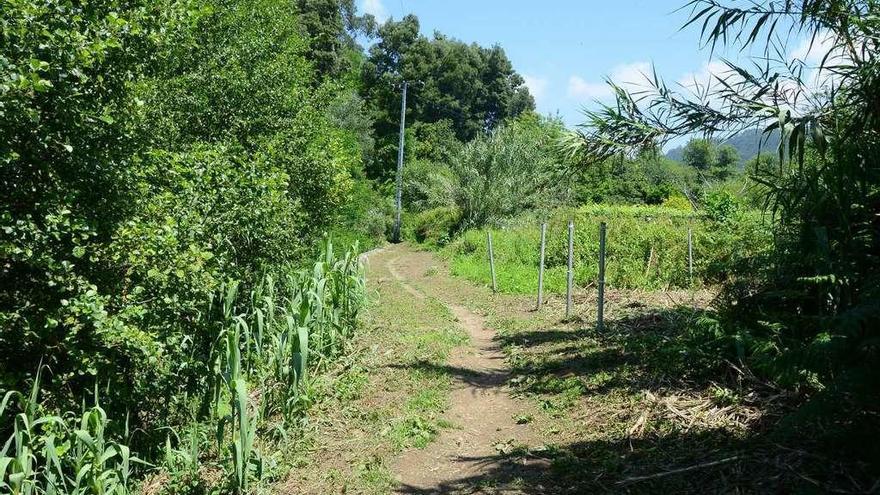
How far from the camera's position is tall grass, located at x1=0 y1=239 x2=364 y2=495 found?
4.33m

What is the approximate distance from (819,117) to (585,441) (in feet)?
11.1

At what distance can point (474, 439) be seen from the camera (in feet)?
18.2

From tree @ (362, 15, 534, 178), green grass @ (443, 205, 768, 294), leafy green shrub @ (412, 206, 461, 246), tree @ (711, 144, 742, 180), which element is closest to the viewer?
green grass @ (443, 205, 768, 294)

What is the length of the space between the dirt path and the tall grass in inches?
50.7

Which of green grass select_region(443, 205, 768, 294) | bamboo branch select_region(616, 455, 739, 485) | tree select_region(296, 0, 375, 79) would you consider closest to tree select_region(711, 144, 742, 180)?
tree select_region(296, 0, 375, 79)

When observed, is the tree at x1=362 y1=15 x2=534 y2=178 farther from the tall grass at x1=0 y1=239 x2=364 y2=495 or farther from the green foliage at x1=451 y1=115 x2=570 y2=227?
the tall grass at x1=0 y1=239 x2=364 y2=495

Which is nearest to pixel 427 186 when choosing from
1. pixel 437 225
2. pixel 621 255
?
pixel 437 225

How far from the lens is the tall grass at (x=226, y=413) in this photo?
433cm

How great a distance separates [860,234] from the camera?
421 centimetres

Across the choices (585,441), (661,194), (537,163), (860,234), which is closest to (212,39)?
(585,441)

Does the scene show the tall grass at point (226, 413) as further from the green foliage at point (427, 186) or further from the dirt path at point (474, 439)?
the green foliage at point (427, 186)

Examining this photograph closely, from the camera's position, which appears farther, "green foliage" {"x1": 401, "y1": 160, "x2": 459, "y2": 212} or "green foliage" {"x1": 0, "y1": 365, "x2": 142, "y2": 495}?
"green foliage" {"x1": 401, "y1": 160, "x2": 459, "y2": 212}

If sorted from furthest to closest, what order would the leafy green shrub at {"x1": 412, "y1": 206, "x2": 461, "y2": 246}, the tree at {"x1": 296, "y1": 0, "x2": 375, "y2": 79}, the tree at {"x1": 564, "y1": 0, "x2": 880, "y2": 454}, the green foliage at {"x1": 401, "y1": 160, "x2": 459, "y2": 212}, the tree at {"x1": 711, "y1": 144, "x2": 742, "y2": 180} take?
the tree at {"x1": 711, "y1": 144, "x2": 742, "y2": 180} < the tree at {"x1": 296, "y1": 0, "x2": 375, "y2": 79} < the green foliage at {"x1": 401, "y1": 160, "x2": 459, "y2": 212} < the leafy green shrub at {"x1": 412, "y1": 206, "x2": 461, "y2": 246} < the tree at {"x1": 564, "y1": 0, "x2": 880, "y2": 454}

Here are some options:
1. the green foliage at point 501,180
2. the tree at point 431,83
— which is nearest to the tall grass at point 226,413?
the green foliage at point 501,180
